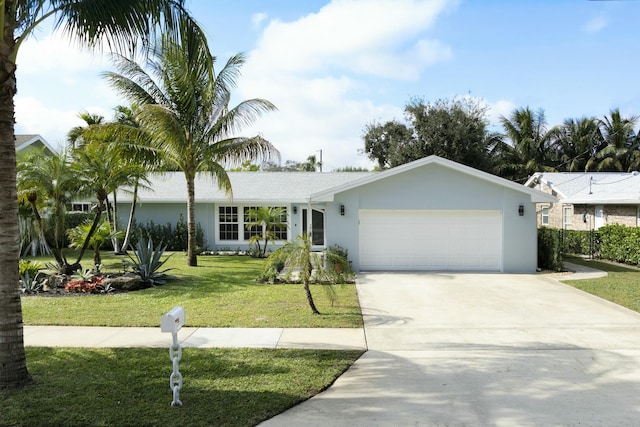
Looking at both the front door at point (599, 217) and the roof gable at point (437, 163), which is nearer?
the roof gable at point (437, 163)

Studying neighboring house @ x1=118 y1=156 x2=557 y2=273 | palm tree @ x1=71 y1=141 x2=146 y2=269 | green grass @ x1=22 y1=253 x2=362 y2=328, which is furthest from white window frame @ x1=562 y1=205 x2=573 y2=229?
palm tree @ x1=71 y1=141 x2=146 y2=269

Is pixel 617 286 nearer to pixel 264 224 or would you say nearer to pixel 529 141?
pixel 264 224

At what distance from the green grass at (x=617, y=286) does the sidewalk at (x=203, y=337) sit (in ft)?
22.2

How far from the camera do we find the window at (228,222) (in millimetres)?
21688

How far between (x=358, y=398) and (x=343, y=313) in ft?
13.2

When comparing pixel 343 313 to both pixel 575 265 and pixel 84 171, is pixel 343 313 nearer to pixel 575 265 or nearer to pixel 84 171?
pixel 84 171

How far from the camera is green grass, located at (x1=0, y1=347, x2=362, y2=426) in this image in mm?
4473

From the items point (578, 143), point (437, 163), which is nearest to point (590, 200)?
point (437, 163)

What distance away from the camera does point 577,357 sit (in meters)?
6.50

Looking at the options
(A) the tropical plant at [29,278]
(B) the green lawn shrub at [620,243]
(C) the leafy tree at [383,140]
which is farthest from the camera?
(C) the leafy tree at [383,140]

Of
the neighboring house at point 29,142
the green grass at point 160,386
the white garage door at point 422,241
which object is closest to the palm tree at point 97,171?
the green grass at point 160,386

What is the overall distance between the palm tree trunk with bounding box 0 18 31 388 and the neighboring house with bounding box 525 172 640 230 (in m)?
19.5

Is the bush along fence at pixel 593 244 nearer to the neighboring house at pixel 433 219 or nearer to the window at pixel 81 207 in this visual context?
the neighboring house at pixel 433 219

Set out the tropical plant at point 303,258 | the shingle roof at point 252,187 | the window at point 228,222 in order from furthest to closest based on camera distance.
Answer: the window at point 228,222 < the shingle roof at point 252,187 < the tropical plant at point 303,258
